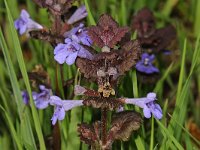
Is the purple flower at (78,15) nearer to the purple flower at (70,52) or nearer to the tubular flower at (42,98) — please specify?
the tubular flower at (42,98)

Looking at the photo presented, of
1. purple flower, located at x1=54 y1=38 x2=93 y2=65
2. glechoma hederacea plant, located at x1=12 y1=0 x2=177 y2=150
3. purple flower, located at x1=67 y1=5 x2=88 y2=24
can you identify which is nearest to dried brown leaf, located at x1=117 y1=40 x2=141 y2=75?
glechoma hederacea plant, located at x1=12 y1=0 x2=177 y2=150

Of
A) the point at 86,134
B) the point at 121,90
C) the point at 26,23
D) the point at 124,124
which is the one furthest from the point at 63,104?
the point at 26,23

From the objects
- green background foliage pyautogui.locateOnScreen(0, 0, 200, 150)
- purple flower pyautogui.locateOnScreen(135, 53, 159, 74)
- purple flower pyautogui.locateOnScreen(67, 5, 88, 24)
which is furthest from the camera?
purple flower pyautogui.locateOnScreen(135, 53, 159, 74)

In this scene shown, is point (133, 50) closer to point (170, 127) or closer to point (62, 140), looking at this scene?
point (170, 127)

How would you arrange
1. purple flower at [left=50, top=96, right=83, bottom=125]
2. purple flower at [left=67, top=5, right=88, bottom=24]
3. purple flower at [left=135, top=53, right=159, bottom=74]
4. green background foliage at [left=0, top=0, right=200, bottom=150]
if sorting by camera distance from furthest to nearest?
purple flower at [left=135, top=53, right=159, bottom=74]
purple flower at [left=67, top=5, right=88, bottom=24]
green background foliage at [left=0, top=0, right=200, bottom=150]
purple flower at [left=50, top=96, right=83, bottom=125]

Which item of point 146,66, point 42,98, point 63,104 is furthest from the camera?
point 146,66

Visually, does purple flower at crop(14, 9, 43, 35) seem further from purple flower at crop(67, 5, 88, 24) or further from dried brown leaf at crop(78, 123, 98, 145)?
dried brown leaf at crop(78, 123, 98, 145)

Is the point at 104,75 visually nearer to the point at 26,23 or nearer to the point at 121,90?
the point at 121,90
